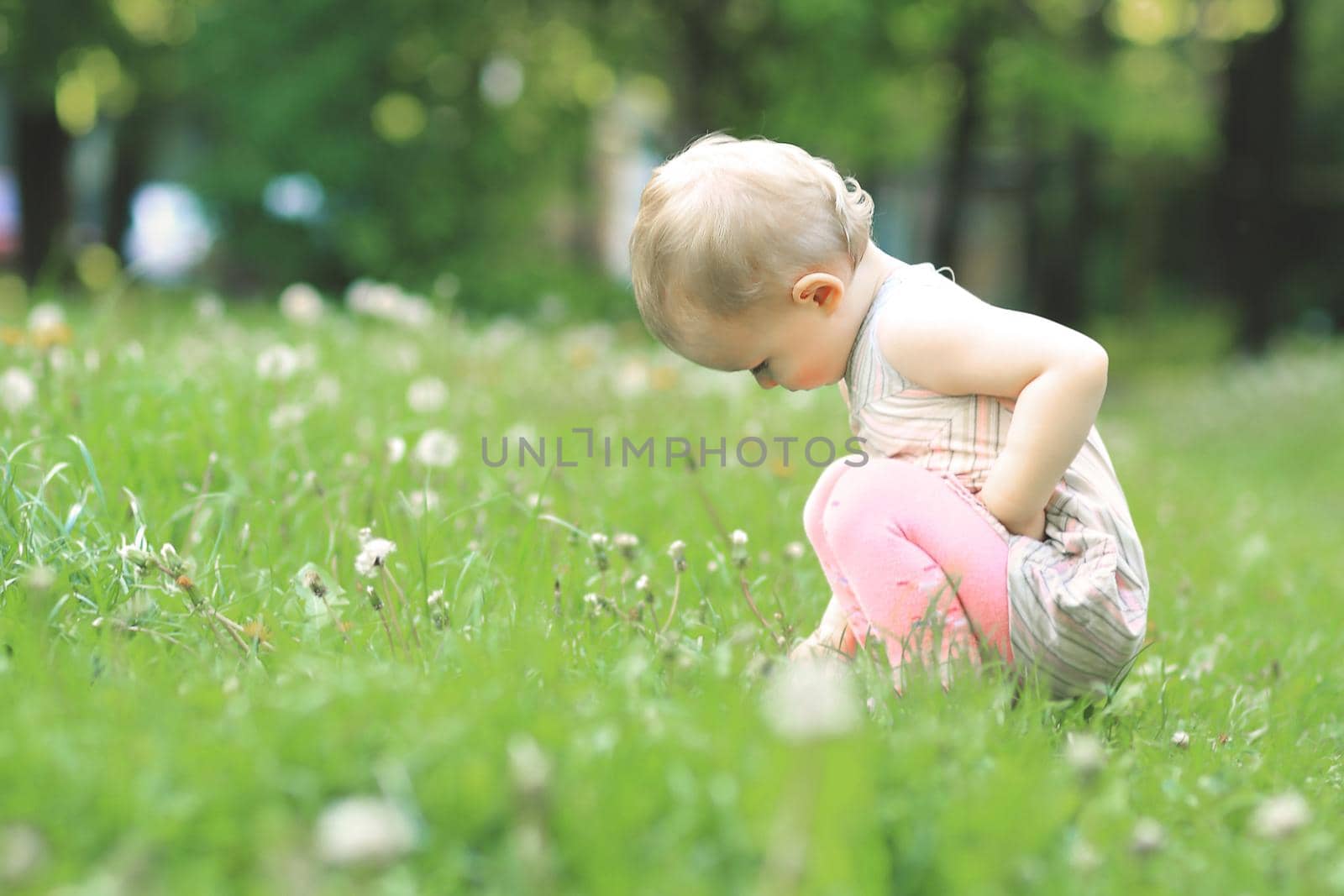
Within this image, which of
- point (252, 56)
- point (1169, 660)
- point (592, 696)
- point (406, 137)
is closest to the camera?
point (592, 696)

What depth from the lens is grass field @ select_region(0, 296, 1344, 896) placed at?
1.32 metres

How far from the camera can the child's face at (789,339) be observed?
2404 millimetres

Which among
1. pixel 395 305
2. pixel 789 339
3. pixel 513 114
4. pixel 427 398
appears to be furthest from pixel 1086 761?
pixel 513 114

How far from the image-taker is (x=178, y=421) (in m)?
3.45

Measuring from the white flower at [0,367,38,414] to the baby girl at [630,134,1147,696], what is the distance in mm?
1731

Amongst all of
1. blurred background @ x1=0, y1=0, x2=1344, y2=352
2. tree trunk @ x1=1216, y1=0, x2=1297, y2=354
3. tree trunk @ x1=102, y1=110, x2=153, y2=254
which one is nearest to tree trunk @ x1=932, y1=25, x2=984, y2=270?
blurred background @ x1=0, y1=0, x2=1344, y2=352

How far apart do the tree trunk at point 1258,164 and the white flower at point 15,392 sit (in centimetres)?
1569

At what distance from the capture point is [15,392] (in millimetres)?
3215

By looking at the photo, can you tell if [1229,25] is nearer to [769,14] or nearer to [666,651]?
[769,14]

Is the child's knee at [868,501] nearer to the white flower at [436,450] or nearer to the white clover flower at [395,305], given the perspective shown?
the white flower at [436,450]

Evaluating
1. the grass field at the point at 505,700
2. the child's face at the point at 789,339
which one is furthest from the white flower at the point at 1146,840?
the child's face at the point at 789,339

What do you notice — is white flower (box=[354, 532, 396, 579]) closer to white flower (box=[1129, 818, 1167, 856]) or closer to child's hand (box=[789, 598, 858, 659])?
child's hand (box=[789, 598, 858, 659])

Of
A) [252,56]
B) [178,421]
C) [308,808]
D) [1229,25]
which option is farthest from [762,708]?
[1229,25]

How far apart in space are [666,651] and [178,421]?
80.3 inches
